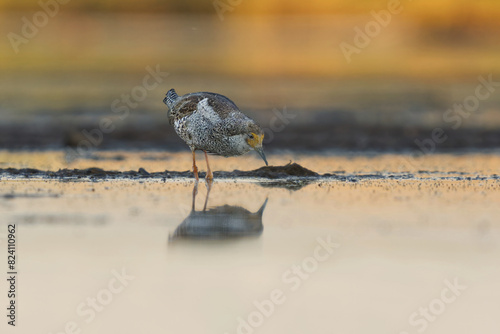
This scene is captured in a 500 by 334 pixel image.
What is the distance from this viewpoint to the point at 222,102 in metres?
11.2

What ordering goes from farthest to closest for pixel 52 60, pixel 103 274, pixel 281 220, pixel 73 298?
1. pixel 52 60
2. pixel 281 220
3. pixel 103 274
4. pixel 73 298

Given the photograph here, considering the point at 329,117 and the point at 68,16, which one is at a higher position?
the point at 68,16

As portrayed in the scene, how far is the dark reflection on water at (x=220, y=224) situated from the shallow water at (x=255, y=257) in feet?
0.08

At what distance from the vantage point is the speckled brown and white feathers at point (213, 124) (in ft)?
34.8

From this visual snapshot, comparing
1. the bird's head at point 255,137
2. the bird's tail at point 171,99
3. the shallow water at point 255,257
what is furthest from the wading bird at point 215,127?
the shallow water at point 255,257

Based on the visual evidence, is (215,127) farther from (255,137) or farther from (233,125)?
(255,137)

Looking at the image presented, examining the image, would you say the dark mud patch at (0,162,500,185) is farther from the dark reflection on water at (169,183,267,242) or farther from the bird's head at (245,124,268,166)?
the dark reflection on water at (169,183,267,242)

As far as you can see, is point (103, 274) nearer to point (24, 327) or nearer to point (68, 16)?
point (24, 327)

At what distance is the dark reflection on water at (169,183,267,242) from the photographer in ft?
24.5

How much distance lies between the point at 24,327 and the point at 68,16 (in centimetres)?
2911

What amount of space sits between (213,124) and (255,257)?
4.38 meters

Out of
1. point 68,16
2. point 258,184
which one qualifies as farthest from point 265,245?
point 68,16

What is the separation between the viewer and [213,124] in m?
10.9

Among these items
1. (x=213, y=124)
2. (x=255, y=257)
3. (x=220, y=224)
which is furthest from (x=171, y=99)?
(x=255, y=257)
